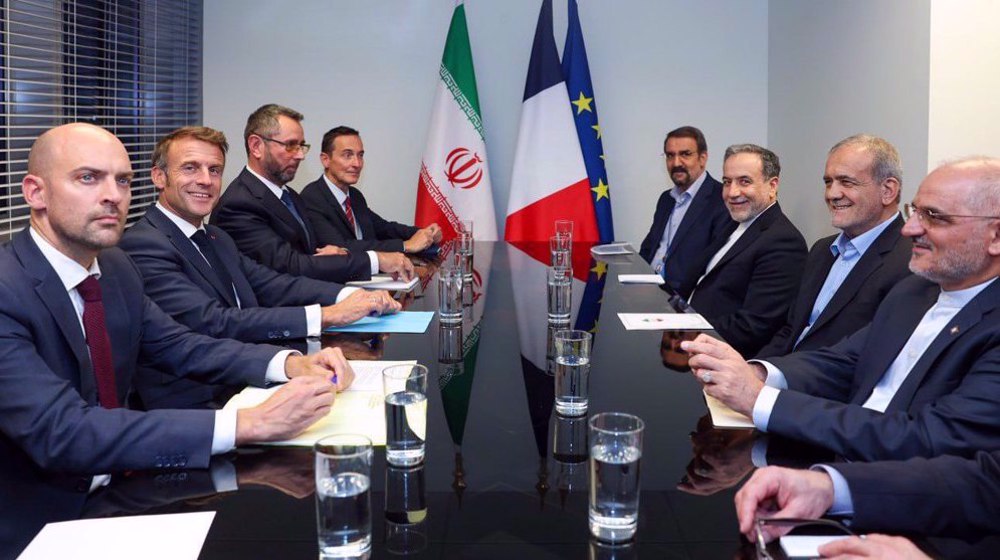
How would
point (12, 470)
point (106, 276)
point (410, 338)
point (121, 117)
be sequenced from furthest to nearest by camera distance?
point (121, 117), point (410, 338), point (106, 276), point (12, 470)

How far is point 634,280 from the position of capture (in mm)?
3582

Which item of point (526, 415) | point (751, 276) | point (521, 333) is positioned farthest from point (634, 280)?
point (526, 415)

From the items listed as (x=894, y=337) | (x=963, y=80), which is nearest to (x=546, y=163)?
(x=963, y=80)

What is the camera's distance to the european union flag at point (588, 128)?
19.1 feet

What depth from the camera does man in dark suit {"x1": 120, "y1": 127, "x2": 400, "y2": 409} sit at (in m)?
2.46

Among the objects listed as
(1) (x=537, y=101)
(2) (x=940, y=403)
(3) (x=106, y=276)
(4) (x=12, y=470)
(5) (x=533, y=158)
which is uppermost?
(1) (x=537, y=101)

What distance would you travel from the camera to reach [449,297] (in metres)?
2.68

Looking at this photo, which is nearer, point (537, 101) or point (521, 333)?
point (521, 333)

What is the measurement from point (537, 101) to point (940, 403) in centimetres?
448

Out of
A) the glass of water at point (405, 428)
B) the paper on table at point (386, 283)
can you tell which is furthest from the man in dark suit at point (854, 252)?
the glass of water at point (405, 428)

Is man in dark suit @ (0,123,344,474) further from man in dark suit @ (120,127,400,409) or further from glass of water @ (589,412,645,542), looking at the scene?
glass of water @ (589,412,645,542)

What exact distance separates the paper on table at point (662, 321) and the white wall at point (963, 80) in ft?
4.56

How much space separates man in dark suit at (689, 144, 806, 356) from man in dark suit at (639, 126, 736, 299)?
1.41 ft

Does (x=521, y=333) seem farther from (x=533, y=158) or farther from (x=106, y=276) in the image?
(x=533, y=158)
